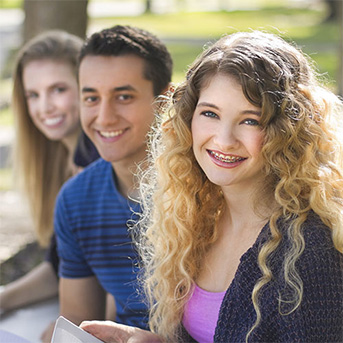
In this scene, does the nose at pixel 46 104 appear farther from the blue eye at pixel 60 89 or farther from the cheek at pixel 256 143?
the cheek at pixel 256 143

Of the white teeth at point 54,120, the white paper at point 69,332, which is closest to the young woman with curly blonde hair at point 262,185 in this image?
the white paper at point 69,332

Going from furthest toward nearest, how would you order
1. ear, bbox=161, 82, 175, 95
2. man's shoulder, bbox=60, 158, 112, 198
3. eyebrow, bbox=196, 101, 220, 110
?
man's shoulder, bbox=60, 158, 112, 198
ear, bbox=161, 82, 175, 95
eyebrow, bbox=196, 101, 220, 110

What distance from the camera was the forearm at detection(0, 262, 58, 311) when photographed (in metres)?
3.52

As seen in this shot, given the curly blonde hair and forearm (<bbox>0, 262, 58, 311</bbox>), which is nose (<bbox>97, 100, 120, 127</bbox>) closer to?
the curly blonde hair

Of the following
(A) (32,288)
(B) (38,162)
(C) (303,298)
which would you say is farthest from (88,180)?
(C) (303,298)

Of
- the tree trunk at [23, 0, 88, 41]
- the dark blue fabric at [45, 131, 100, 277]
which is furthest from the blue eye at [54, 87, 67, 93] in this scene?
the tree trunk at [23, 0, 88, 41]

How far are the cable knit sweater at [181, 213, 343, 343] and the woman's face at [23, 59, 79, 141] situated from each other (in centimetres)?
180

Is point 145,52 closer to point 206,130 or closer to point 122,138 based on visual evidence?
point 122,138

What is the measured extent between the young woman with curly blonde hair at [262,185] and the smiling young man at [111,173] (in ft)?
1.63

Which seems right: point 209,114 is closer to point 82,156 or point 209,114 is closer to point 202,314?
point 202,314

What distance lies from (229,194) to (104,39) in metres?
1.00

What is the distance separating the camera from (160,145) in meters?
2.43

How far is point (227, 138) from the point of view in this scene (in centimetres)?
208

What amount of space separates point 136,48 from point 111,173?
1.77 feet
